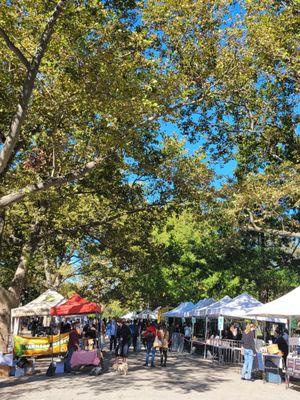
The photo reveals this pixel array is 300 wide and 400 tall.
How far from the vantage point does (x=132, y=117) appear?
491 inches

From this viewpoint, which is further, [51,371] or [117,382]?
[51,371]

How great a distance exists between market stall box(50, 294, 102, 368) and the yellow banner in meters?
1.03

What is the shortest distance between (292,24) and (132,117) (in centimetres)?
627

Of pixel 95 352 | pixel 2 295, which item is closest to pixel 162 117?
pixel 95 352

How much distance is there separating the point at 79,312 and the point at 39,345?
67.9 inches

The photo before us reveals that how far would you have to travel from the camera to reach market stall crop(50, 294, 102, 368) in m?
15.3

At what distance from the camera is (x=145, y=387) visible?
1234 centimetres

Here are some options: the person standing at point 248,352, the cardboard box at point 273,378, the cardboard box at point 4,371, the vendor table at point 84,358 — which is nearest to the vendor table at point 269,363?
the cardboard box at point 273,378

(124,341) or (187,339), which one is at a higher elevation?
(124,341)

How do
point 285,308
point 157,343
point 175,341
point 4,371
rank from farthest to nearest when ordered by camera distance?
1. point 175,341
2. point 157,343
3. point 4,371
4. point 285,308

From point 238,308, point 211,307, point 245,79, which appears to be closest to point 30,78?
point 245,79

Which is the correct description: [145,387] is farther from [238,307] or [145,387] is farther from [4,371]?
[238,307]

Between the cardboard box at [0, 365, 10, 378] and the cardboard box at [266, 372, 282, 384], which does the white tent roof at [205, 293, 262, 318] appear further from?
the cardboard box at [0, 365, 10, 378]

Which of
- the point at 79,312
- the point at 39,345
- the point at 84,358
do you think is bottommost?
the point at 84,358
